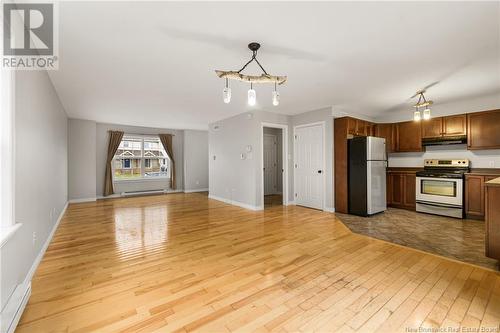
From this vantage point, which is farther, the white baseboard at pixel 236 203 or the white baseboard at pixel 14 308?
the white baseboard at pixel 236 203

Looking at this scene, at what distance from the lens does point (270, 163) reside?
25.3 feet

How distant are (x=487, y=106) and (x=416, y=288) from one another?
4.60 meters

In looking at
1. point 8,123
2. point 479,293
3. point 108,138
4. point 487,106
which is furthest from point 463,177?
point 108,138

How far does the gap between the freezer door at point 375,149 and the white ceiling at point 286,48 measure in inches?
34.6

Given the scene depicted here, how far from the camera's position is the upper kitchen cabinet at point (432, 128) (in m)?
4.83

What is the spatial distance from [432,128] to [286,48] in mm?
4552

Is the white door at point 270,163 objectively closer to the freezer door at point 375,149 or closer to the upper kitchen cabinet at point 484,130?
the freezer door at point 375,149

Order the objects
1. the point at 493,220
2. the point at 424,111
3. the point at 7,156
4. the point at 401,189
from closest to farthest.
Answer: the point at 7,156, the point at 493,220, the point at 424,111, the point at 401,189

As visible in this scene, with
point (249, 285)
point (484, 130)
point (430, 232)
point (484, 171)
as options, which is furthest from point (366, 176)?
point (249, 285)

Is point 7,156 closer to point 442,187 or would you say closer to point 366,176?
point 366,176

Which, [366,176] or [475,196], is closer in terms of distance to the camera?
[475,196]

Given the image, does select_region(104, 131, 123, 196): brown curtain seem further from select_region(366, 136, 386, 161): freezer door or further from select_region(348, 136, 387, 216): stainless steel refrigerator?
select_region(366, 136, 386, 161): freezer door

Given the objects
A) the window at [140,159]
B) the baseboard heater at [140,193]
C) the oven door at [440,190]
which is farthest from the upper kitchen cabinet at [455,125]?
the baseboard heater at [140,193]

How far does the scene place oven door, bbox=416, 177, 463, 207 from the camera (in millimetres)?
4348
